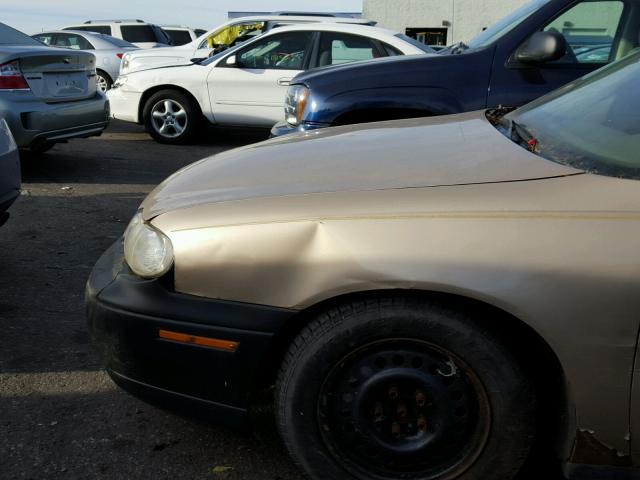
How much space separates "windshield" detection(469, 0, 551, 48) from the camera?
5.14m

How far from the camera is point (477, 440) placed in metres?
2.33

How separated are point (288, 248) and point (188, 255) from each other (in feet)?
1.07

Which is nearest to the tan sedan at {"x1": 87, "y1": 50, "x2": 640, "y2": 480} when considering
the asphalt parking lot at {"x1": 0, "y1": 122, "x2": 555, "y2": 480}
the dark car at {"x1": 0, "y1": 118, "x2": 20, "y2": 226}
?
the asphalt parking lot at {"x1": 0, "y1": 122, "x2": 555, "y2": 480}

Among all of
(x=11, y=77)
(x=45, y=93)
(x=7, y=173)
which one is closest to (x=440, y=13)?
(x=45, y=93)

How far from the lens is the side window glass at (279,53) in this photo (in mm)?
9500

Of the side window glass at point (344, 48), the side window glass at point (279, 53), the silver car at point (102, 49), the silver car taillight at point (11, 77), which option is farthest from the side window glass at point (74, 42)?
the silver car taillight at point (11, 77)

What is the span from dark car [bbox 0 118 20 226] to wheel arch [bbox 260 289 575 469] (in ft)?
9.06

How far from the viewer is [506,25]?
5.27 m

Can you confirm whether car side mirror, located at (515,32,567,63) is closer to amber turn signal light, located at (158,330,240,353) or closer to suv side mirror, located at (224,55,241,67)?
amber turn signal light, located at (158,330,240,353)

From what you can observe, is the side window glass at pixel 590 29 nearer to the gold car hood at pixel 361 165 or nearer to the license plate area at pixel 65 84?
the gold car hood at pixel 361 165

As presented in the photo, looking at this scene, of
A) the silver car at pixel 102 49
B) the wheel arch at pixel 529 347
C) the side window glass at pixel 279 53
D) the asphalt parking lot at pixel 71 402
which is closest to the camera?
the wheel arch at pixel 529 347

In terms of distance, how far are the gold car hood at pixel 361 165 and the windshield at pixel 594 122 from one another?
4.1 inches

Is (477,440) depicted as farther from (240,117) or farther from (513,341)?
(240,117)

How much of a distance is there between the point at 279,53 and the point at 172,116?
1.61m
